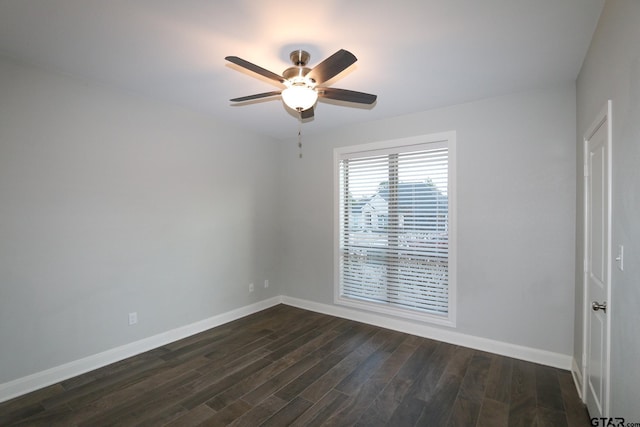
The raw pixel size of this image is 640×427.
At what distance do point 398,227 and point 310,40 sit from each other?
97.1 inches

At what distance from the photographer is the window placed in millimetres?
3492

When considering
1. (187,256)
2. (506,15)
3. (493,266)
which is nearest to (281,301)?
(187,256)

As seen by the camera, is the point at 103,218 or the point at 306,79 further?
the point at 103,218

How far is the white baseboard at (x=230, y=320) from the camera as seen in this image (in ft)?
8.21

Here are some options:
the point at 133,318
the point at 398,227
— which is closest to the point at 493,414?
the point at 398,227

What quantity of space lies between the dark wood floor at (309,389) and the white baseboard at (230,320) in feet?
0.27

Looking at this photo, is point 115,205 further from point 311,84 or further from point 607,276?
point 607,276

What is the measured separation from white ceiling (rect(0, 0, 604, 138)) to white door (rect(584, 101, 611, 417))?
0.75 m

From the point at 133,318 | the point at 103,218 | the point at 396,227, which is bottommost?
the point at 133,318

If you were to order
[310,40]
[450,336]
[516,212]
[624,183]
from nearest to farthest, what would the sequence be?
[624,183]
[310,40]
[516,212]
[450,336]

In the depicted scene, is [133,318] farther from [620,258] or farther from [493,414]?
[620,258]

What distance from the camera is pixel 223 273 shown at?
405 cm

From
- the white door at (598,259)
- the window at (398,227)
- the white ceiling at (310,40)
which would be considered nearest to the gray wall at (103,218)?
the white ceiling at (310,40)

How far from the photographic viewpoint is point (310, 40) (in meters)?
2.14
